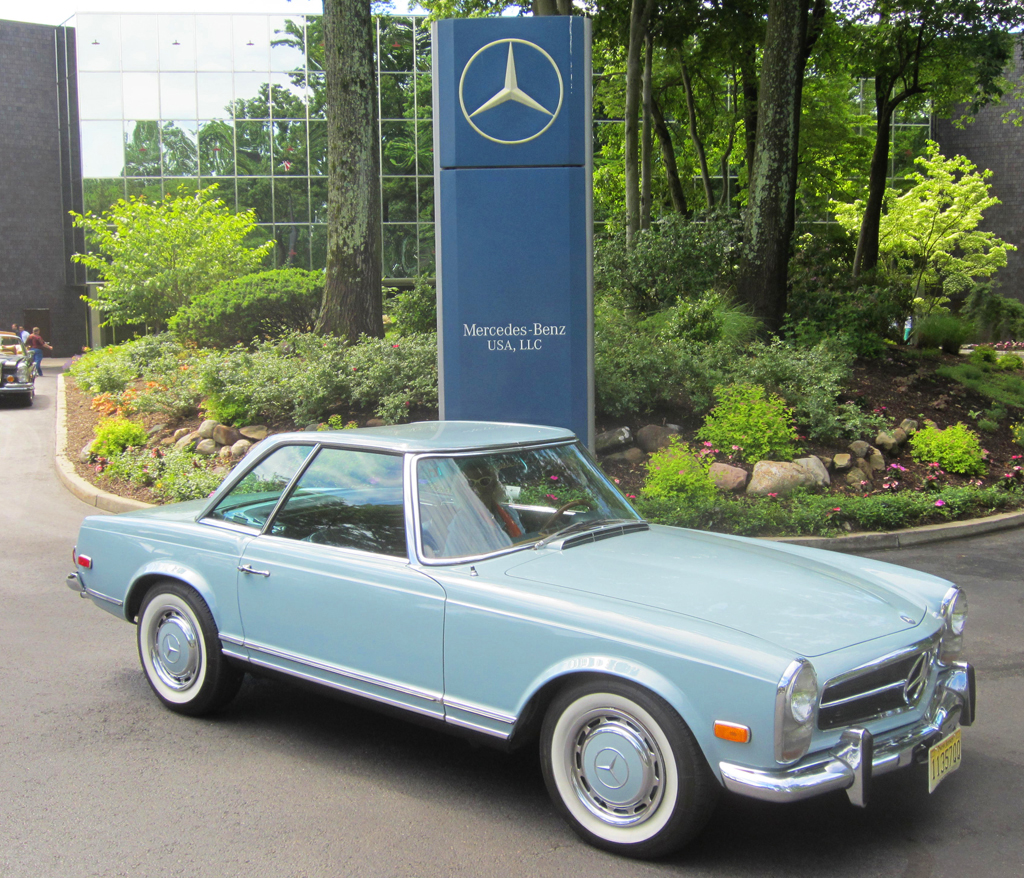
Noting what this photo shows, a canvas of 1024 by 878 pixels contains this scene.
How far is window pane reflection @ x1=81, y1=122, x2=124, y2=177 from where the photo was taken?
116ft

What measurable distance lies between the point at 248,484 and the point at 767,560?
2537mm

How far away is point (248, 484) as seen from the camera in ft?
15.0

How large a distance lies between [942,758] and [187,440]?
10058mm

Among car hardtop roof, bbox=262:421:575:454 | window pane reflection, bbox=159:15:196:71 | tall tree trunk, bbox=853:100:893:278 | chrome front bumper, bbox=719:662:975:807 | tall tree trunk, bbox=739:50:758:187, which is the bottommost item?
chrome front bumper, bbox=719:662:975:807

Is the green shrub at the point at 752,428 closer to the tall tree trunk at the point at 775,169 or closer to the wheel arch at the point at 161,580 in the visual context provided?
the tall tree trunk at the point at 775,169

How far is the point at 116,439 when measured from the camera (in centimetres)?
1204

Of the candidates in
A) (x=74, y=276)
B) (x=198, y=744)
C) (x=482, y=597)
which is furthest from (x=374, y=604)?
(x=74, y=276)

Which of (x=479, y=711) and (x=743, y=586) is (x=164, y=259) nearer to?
(x=479, y=711)

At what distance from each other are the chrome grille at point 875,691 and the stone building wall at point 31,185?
1568 inches

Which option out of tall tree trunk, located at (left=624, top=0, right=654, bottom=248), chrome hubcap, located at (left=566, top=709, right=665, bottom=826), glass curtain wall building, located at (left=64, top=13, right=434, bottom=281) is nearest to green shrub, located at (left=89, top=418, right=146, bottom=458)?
tall tree trunk, located at (left=624, top=0, right=654, bottom=248)

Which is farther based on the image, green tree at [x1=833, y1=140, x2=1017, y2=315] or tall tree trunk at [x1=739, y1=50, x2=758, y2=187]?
green tree at [x1=833, y1=140, x2=1017, y2=315]

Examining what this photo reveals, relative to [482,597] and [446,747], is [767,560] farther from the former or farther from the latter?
[446,747]

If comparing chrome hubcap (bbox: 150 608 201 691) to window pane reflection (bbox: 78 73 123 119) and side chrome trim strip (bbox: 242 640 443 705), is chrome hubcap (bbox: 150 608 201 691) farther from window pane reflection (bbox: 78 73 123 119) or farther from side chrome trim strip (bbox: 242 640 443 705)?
window pane reflection (bbox: 78 73 123 119)

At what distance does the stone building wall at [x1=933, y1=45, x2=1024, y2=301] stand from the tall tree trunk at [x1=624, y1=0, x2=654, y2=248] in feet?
88.8
